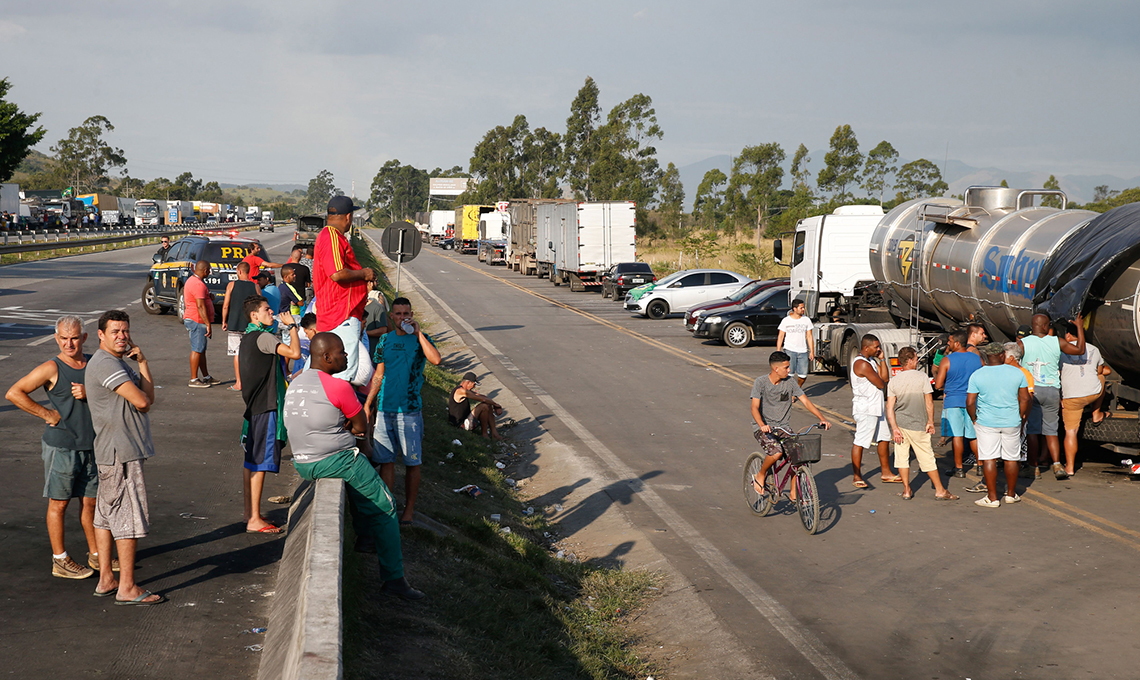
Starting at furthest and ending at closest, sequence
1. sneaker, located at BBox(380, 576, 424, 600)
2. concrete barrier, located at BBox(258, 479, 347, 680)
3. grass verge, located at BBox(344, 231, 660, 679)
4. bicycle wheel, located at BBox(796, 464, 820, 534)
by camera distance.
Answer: bicycle wheel, located at BBox(796, 464, 820, 534) < sneaker, located at BBox(380, 576, 424, 600) < grass verge, located at BBox(344, 231, 660, 679) < concrete barrier, located at BBox(258, 479, 347, 680)

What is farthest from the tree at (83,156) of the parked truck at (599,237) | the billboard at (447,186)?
the parked truck at (599,237)

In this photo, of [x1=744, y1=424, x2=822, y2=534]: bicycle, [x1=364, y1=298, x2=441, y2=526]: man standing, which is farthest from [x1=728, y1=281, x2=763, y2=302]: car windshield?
[x1=364, y1=298, x2=441, y2=526]: man standing

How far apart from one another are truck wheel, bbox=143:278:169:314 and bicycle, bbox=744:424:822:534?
1751 centimetres

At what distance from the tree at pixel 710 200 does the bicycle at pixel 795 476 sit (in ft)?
233

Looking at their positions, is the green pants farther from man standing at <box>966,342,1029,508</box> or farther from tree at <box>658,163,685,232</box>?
tree at <box>658,163,685,232</box>

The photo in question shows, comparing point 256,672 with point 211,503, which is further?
point 211,503

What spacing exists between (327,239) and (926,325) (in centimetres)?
1312

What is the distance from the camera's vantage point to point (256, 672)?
4836 mm

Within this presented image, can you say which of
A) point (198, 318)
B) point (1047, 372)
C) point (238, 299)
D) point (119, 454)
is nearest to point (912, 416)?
point (1047, 372)

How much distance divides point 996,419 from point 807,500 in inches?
95.8

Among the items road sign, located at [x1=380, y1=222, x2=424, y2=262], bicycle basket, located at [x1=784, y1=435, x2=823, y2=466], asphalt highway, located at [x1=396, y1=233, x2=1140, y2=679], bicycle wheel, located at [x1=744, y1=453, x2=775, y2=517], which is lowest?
asphalt highway, located at [x1=396, y1=233, x2=1140, y2=679]

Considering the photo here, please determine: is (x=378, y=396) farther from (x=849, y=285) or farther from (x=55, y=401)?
(x=849, y=285)

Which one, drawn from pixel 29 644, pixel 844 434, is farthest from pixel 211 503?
pixel 844 434

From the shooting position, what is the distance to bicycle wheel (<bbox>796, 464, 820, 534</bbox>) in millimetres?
9000
